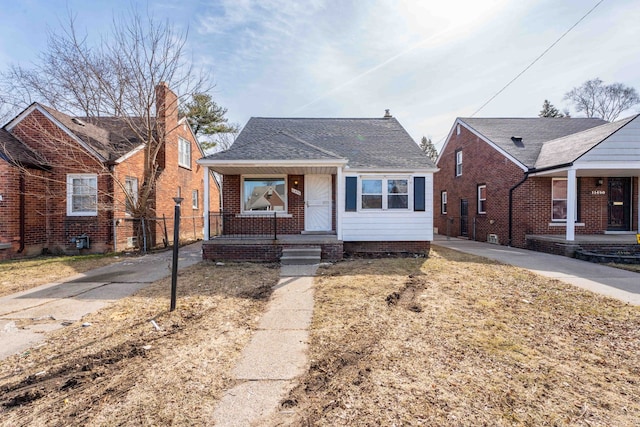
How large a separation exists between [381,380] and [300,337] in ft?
4.45

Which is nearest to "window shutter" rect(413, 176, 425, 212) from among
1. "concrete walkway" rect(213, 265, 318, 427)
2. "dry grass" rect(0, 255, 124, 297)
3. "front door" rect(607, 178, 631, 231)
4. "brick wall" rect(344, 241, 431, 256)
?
"brick wall" rect(344, 241, 431, 256)

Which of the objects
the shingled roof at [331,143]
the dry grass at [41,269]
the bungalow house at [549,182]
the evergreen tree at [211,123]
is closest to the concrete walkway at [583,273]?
the bungalow house at [549,182]

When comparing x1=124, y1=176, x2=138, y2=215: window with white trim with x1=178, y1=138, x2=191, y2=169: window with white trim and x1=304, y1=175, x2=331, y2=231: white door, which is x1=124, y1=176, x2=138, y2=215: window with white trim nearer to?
x1=178, y1=138, x2=191, y2=169: window with white trim

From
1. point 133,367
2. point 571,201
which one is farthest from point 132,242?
point 571,201

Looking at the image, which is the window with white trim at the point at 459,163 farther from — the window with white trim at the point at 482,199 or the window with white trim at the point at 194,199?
the window with white trim at the point at 194,199

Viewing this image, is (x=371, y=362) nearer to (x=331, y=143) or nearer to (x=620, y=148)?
(x=331, y=143)

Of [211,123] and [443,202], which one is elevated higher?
[211,123]

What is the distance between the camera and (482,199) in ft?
48.9

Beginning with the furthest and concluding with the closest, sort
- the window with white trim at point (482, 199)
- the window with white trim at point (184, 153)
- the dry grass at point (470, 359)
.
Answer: the window with white trim at point (184, 153) < the window with white trim at point (482, 199) < the dry grass at point (470, 359)

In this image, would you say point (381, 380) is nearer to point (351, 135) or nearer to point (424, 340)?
point (424, 340)

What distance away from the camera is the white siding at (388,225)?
967 cm

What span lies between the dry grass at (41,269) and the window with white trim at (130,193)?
202cm

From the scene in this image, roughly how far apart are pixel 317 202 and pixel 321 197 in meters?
0.24

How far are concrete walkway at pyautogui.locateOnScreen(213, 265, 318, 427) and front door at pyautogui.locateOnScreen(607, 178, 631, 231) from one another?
14.2 meters
